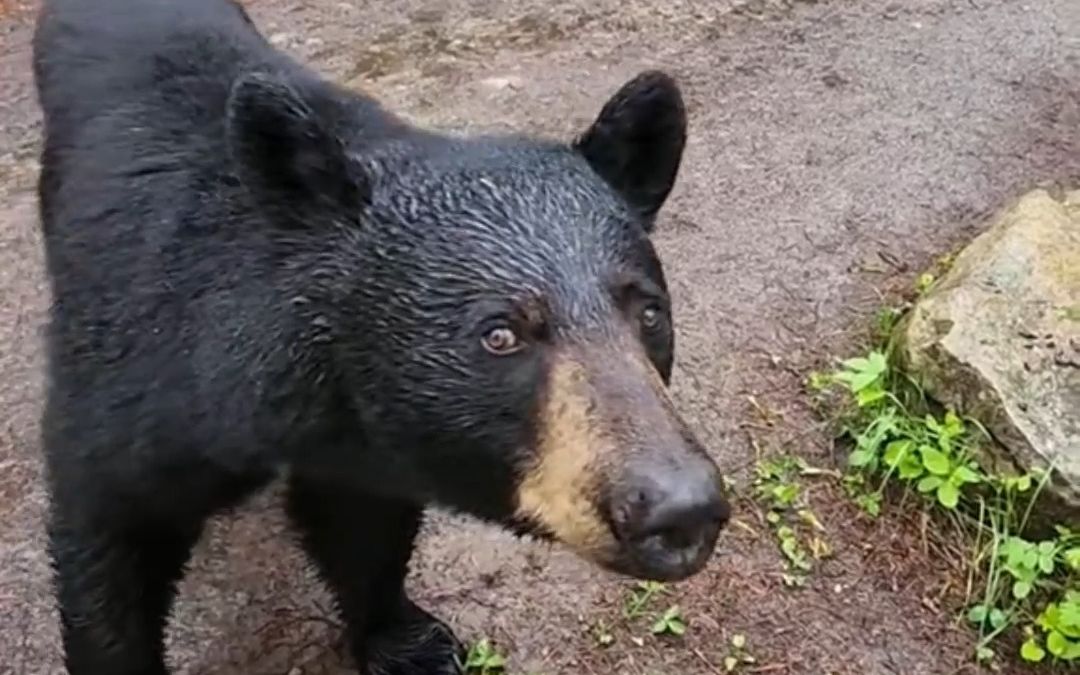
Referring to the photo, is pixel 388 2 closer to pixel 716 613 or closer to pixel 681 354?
pixel 681 354

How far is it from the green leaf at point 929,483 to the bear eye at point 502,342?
1932 millimetres

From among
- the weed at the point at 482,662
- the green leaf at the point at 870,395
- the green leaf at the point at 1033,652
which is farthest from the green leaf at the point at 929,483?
the weed at the point at 482,662

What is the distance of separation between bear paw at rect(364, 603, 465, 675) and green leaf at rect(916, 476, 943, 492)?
1.25m

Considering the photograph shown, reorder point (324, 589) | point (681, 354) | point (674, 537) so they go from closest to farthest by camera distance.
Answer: point (674, 537)
point (324, 589)
point (681, 354)

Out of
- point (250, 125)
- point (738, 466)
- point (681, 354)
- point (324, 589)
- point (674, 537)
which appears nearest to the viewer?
point (674, 537)

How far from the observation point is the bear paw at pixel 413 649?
3775mm

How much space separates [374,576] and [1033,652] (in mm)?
1552

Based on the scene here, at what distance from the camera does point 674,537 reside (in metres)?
2.40

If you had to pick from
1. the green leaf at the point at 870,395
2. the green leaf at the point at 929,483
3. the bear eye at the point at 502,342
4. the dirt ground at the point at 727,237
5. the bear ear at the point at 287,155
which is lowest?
the dirt ground at the point at 727,237

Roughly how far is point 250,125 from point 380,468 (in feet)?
2.00

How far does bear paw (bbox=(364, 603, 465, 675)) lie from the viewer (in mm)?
3775

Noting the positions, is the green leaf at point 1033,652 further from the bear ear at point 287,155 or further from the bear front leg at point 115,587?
the bear ear at point 287,155

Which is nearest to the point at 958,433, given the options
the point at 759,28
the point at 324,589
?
the point at 324,589

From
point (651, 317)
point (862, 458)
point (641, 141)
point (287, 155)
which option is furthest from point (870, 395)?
point (287, 155)
